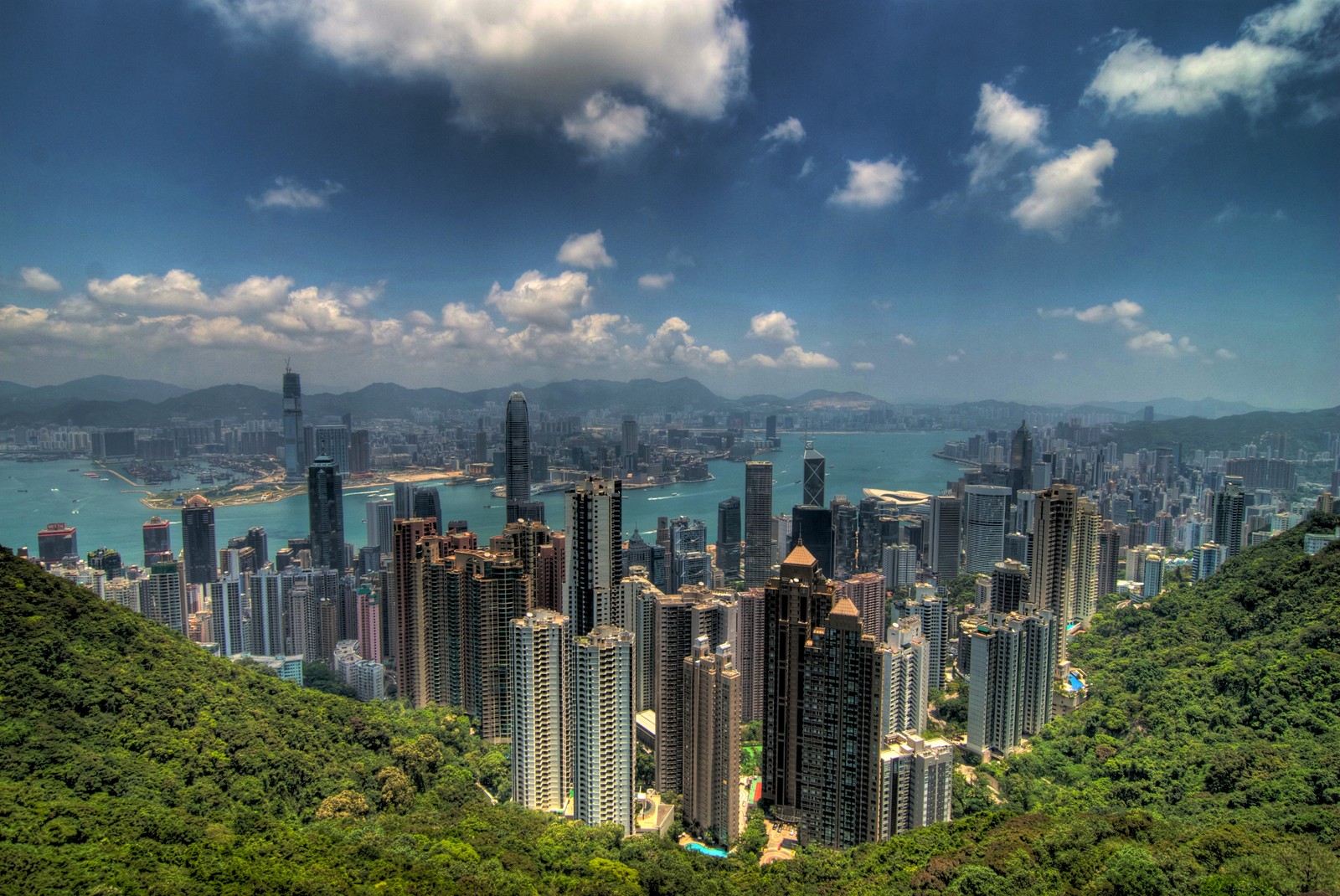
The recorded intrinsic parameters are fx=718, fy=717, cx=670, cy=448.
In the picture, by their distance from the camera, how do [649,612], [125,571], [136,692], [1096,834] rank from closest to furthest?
[1096,834] → [136,692] → [649,612] → [125,571]

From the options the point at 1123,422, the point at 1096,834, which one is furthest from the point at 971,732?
the point at 1123,422

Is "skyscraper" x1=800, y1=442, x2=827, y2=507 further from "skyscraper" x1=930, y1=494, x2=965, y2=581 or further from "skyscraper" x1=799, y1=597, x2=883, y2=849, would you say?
"skyscraper" x1=799, y1=597, x2=883, y2=849

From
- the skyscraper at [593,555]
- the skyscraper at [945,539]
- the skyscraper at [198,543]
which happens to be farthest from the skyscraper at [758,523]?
the skyscraper at [198,543]

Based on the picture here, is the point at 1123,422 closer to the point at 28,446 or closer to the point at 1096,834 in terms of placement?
the point at 1096,834

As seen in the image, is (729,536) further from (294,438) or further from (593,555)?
(294,438)

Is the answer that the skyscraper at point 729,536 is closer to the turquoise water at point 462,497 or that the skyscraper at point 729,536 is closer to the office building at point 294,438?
the turquoise water at point 462,497
